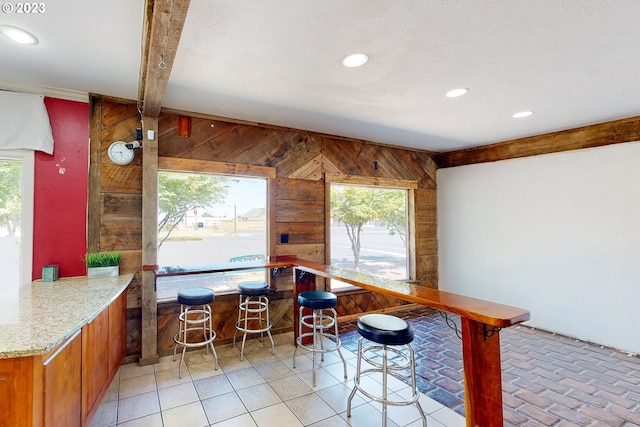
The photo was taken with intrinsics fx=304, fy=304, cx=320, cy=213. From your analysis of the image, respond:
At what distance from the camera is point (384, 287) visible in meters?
2.20

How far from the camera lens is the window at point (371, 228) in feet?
15.2

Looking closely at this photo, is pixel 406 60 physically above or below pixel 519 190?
above

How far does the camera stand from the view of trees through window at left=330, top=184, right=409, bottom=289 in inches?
183

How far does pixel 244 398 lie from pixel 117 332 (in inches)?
50.8

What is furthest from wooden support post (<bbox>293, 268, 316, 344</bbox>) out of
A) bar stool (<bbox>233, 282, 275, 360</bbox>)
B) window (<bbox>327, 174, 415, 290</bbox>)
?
window (<bbox>327, 174, 415, 290</bbox>)

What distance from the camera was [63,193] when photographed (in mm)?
2836

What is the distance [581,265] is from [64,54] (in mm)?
5713

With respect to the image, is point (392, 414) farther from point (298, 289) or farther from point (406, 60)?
point (406, 60)

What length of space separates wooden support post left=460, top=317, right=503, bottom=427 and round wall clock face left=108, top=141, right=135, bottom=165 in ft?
10.7

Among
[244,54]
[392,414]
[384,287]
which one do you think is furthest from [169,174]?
[392,414]

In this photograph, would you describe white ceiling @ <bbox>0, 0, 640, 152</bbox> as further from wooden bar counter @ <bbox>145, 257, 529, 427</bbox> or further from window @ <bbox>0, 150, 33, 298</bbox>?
wooden bar counter @ <bbox>145, 257, 529, 427</bbox>

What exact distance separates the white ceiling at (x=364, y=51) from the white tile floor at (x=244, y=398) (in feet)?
8.70

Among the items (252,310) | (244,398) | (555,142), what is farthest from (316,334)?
(555,142)

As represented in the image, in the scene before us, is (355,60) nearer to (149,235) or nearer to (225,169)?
(225,169)
